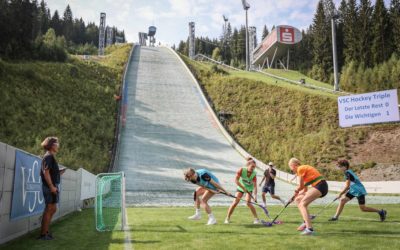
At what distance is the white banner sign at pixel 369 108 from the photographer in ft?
83.9

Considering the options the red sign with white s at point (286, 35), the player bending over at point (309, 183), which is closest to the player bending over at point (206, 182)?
the player bending over at point (309, 183)

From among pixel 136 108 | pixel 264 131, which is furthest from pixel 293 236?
pixel 136 108

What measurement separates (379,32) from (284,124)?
5055cm

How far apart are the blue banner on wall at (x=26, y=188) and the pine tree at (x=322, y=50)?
277 feet

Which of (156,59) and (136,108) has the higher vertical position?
(156,59)

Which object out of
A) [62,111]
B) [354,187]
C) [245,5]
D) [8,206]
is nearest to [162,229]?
[8,206]

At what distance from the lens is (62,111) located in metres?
33.1

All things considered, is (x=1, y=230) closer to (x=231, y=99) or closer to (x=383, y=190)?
(x=383, y=190)

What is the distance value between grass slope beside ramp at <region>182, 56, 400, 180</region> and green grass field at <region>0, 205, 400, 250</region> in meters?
16.0

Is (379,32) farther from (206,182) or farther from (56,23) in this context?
(56,23)

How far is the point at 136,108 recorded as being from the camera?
135 ft

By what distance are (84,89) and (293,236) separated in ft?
122

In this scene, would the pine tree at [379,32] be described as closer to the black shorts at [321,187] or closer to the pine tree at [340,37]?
the pine tree at [340,37]

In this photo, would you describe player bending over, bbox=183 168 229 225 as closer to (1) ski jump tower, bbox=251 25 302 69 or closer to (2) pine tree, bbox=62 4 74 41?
(1) ski jump tower, bbox=251 25 302 69
